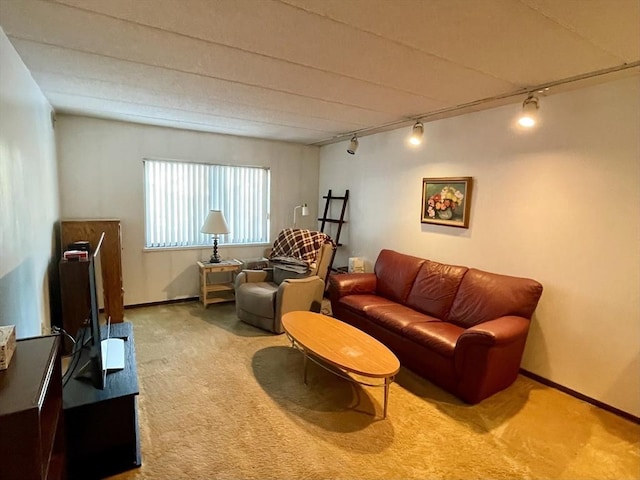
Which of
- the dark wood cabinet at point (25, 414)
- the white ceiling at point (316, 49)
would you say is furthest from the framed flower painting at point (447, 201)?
the dark wood cabinet at point (25, 414)

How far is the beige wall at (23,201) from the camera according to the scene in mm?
1844

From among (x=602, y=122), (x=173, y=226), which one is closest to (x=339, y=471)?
(x=602, y=122)

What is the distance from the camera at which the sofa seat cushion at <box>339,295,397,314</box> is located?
3428mm

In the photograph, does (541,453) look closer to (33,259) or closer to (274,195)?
(33,259)

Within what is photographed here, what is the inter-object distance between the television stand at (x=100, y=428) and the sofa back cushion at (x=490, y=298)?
2600 millimetres

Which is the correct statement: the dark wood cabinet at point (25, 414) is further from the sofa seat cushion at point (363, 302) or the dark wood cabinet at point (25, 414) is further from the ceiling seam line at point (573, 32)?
the sofa seat cushion at point (363, 302)

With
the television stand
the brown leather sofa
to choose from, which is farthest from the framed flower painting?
the television stand

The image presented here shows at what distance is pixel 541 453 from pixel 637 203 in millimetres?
1779

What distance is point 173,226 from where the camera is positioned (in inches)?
181

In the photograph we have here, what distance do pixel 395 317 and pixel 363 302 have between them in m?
0.49

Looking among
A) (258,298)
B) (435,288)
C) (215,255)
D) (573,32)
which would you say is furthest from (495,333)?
(215,255)

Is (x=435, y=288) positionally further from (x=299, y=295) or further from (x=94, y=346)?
(x=94, y=346)

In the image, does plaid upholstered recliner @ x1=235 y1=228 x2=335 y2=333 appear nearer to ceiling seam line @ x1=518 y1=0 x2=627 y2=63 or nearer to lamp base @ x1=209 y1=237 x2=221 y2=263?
lamp base @ x1=209 y1=237 x2=221 y2=263

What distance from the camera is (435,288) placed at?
132 inches
